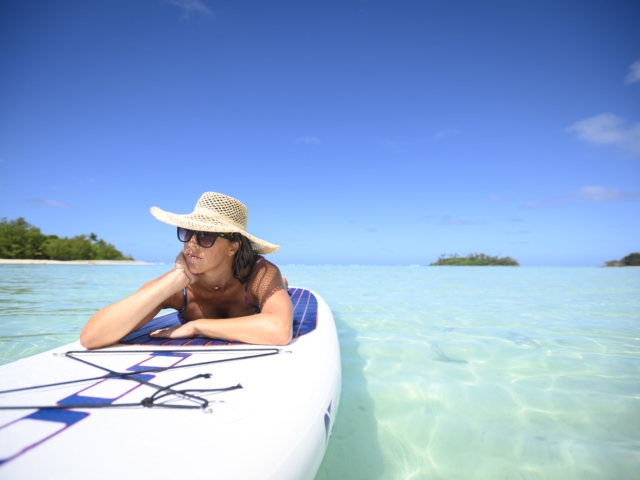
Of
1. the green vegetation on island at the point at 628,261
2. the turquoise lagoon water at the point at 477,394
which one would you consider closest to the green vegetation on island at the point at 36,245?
the turquoise lagoon water at the point at 477,394

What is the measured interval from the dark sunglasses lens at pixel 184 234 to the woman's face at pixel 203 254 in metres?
0.02

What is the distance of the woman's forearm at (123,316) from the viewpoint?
189 cm

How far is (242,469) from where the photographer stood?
967 mm

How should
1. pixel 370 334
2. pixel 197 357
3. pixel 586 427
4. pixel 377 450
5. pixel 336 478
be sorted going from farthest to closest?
1. pixel 370 334
2. pixel 586 427
3. pixel 377 450
4. pixel 197 357
5. pixel 336 478

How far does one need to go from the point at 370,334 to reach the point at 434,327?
1.08m

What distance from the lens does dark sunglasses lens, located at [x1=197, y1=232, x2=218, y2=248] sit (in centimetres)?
206

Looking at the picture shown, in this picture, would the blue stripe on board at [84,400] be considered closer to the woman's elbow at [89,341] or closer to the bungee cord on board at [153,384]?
the bungee cord on board at [153,384]

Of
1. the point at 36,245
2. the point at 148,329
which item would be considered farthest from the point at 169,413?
the point at 36,245

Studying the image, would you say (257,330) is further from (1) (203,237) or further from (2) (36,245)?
(2) (36,245)

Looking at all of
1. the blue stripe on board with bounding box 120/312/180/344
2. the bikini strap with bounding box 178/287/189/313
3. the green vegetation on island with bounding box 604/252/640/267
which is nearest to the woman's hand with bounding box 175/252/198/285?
the bikini strap with bounding box 178/287/189/313

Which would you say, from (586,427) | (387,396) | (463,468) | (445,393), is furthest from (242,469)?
(586,427)

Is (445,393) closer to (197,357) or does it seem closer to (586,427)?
(586,427)

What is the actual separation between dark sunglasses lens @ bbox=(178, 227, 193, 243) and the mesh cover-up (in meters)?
0.65

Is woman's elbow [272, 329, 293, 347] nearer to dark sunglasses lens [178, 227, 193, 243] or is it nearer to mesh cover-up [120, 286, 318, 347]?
mesh cover-up [120, 286, 318, 347]
